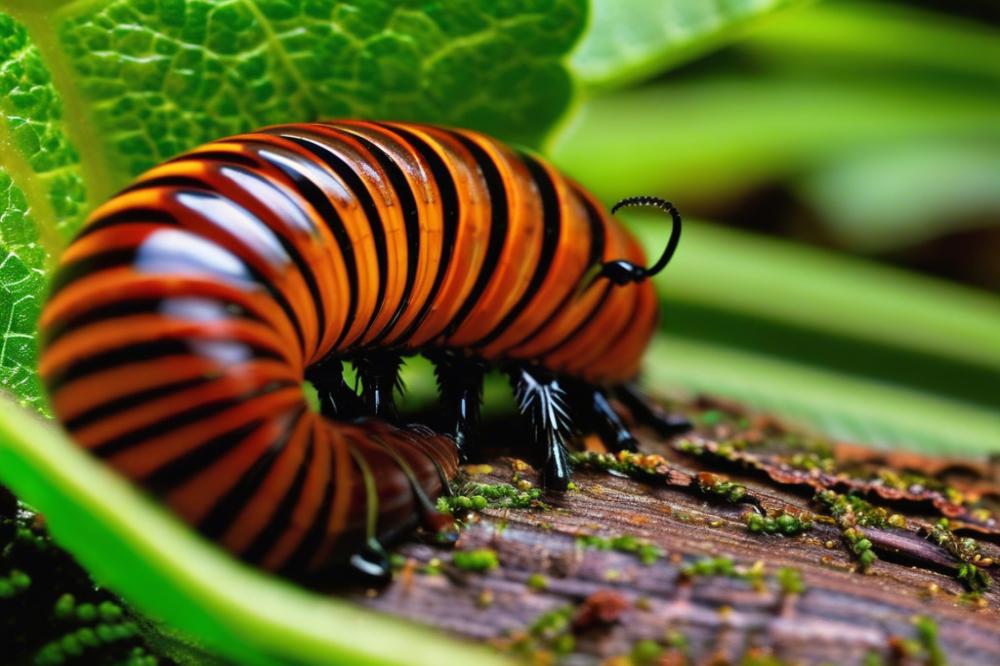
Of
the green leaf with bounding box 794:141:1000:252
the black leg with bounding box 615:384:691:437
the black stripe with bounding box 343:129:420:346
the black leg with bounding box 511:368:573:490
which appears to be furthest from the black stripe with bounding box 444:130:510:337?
the green leaf with bounding box 794:141:1000:252

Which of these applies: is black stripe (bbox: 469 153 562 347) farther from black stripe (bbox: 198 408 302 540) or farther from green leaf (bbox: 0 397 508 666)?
green leaf (bbox: 0 397 508 666)

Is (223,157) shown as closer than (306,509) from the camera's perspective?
No

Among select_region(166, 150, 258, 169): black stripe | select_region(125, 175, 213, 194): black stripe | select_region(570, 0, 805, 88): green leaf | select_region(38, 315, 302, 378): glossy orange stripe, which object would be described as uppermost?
select_region(570, 0, 805, 88): green leaf

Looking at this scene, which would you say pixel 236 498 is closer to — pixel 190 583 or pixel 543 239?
pixel 190 583

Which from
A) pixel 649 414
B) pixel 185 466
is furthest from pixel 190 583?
pixel 649 414

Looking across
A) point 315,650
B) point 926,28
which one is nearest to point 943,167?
point 926,28

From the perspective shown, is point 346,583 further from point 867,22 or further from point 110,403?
point 867,22
